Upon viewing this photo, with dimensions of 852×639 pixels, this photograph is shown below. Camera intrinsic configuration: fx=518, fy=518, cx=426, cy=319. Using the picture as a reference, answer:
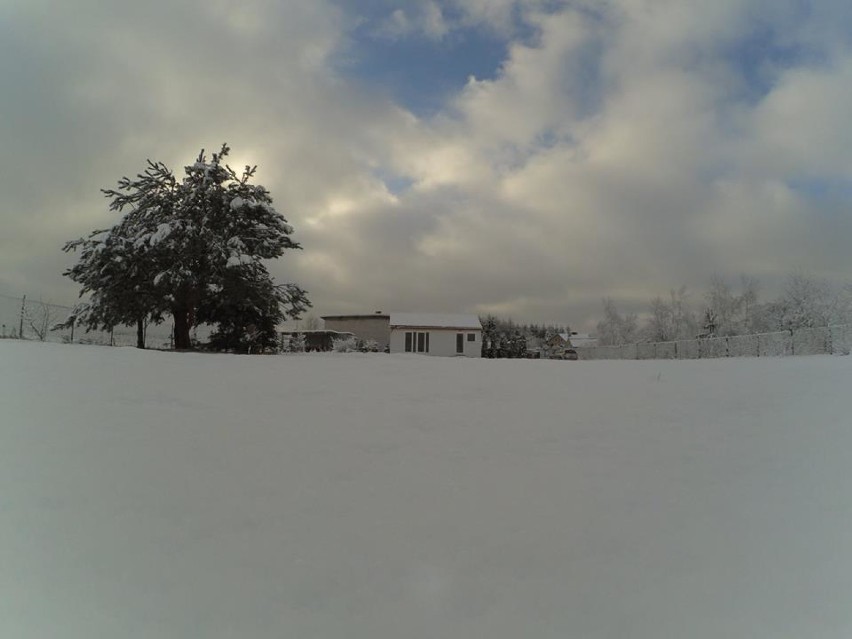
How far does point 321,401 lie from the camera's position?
22.2 feet

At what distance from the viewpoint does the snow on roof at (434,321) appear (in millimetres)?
36375

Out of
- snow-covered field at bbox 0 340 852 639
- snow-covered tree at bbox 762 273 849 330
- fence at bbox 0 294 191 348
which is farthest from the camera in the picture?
snow-covered tree at bbox 762 273 849 330

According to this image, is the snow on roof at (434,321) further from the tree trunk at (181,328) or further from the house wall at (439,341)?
the tree trunk at (181,328)

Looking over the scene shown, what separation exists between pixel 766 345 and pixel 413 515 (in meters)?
27.3

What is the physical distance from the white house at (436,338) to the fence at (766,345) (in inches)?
481

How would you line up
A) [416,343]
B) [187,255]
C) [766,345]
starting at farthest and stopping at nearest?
[416,343] < [766,345] < [187,255]

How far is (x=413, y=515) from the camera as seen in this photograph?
13.3 ft

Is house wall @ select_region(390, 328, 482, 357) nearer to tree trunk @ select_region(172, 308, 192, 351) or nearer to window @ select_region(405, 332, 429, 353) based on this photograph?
window @ select_region(405, 332, 429, 353)

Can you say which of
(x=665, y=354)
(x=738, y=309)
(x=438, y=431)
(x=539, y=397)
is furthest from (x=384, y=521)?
(x=738, y=309)

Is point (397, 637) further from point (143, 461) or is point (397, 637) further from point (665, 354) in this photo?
point (665, 354)

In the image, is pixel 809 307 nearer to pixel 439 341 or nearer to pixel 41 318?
pixel 439 341

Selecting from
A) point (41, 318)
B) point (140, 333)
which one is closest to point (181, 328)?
point (140, 333)

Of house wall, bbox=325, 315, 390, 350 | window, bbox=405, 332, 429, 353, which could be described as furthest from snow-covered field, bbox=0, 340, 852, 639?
house wall, bbox=325, 315, 390, 350

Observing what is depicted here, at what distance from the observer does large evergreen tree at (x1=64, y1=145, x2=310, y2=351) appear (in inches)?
613
